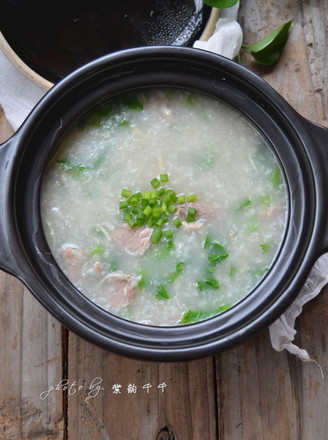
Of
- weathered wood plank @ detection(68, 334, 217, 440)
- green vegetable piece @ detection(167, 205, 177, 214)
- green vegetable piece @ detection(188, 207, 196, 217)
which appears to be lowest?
weathered wood plank @ detection(68, 334, 217, 440)

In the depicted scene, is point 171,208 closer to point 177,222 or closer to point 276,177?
point 177,222

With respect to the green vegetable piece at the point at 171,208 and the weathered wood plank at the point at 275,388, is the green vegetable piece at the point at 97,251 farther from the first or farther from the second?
the weathered wood plank at the point at 275,388

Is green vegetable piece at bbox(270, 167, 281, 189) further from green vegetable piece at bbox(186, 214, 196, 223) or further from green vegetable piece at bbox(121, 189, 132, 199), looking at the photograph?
green vegetable piece at bbox(121, 189, 132, 199)

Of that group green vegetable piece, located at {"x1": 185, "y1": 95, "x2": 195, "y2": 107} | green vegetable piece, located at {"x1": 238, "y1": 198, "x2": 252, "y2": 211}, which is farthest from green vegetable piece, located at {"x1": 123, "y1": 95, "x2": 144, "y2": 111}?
green vegetable piece, located at {"x1": 238, "y1": 198, "x2": 252, "y2": 211}

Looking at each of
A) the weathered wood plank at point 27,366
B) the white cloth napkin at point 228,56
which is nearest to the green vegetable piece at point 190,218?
the white cloth napkin at point 228,56

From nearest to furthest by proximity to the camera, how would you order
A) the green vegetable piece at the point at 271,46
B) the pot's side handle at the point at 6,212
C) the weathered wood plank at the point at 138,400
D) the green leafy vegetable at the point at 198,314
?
the pot's side handle at the point at 6,212 < the green leafy vegetable at the point at 198,314 < the weathered wood plank at the point at 138,400 < the green vegetable piece at the point at 271,46

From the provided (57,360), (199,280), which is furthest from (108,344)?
(57,360)
